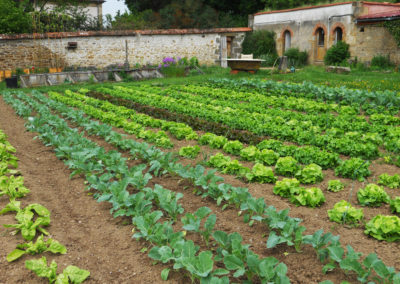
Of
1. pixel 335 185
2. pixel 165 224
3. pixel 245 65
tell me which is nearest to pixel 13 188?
pixel 165 224

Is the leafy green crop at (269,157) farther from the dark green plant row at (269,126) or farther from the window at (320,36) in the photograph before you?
the window at (320,36)

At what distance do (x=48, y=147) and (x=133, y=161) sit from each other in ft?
7.06

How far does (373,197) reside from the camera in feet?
14.3

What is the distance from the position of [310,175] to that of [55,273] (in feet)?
11.3

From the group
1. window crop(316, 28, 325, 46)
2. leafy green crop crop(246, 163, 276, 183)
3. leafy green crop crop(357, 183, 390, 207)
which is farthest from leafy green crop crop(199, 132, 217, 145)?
window crop(316, 28, 325, 46)

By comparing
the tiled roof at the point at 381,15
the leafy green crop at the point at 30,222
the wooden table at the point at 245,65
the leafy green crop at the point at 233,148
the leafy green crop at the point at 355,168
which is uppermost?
the tiled roof at the point at 381,15

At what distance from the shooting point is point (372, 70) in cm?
1902

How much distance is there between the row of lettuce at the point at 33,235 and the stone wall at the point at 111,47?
16211mm

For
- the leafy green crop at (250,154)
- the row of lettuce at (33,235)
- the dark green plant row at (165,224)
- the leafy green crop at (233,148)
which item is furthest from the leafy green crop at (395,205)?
the row of lettuce at (33,235)

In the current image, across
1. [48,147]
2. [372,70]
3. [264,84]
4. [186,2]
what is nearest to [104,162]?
[48,147]

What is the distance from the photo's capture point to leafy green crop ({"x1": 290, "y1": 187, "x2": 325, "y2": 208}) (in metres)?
4.35

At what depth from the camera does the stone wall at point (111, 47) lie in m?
19.5

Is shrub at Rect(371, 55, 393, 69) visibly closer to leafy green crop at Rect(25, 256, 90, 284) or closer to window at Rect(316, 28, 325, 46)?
window at Rect(316, 28, 325, 46)

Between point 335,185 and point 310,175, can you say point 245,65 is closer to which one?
point 310,175
